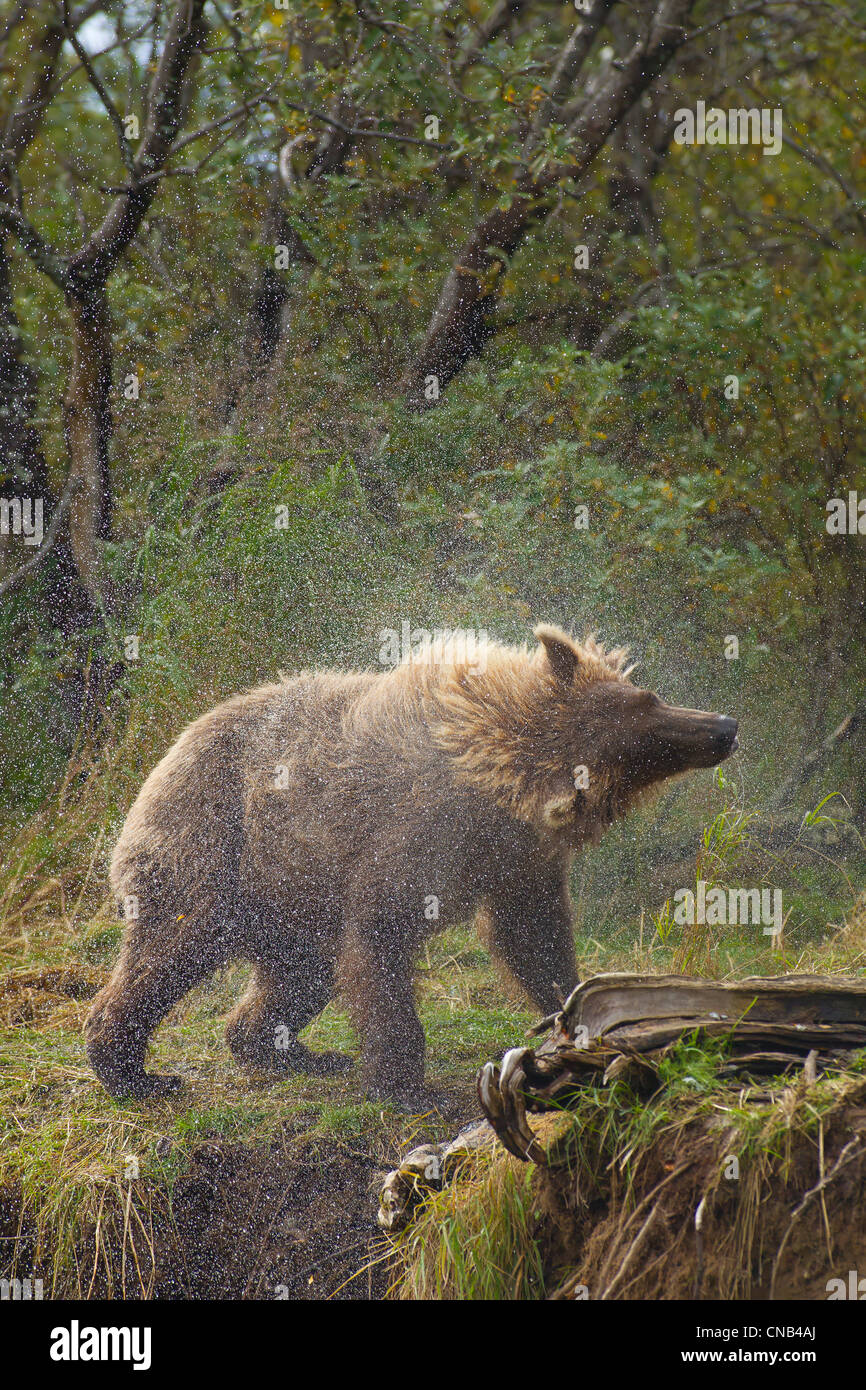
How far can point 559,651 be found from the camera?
371cm

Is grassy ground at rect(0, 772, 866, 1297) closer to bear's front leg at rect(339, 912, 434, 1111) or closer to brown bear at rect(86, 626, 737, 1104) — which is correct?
bear's front leg at rect(339, 912, 434, 1111)

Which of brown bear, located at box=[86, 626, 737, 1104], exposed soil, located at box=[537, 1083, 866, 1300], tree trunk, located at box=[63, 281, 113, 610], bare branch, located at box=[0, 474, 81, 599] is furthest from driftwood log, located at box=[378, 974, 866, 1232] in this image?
bare branch, located at box=[0, 474, 81, 599]

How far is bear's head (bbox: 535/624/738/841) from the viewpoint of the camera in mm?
3604

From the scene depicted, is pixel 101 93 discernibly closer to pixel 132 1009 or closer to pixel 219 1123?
pixel 132 1009

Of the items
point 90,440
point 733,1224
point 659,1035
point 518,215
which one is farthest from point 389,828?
point 518,215

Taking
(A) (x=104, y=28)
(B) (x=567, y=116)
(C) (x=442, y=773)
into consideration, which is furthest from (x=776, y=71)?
(C) (x=442, y=773)

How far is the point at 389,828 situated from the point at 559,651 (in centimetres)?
80

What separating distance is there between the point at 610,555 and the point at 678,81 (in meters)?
5.60

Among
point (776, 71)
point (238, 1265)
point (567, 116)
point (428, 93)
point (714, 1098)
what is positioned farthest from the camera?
point (776, 71)

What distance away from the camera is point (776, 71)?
910 centimetres

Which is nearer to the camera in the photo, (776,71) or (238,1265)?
(238,1265)

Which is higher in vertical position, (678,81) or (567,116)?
(678,81)

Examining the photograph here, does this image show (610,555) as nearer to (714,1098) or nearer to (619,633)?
(619,633)

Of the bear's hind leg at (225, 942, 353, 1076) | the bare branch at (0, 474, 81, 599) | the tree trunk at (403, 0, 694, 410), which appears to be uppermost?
the tree trunk at (403, 0, 694, 410)
